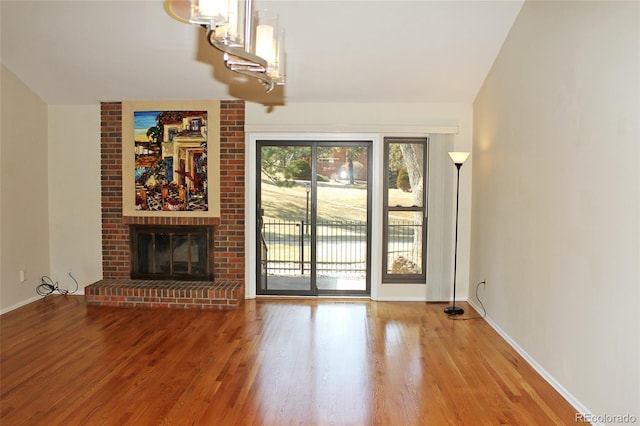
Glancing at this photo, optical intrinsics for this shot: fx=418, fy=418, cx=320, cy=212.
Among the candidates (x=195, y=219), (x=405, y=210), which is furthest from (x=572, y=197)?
(x=195, y=219)

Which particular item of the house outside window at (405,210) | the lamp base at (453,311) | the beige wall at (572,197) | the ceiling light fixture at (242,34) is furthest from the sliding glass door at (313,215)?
the ceiling light fixture at (242,34)

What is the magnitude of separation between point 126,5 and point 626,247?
4.16 meters

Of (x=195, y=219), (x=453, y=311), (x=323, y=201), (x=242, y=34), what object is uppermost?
(x=242, y=34)

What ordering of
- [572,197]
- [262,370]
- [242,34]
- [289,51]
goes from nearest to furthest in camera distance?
[242,34], [572,197], [262,370], [289,51]

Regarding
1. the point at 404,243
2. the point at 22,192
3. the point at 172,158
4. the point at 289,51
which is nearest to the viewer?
the point at 289,51

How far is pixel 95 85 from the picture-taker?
480 cm

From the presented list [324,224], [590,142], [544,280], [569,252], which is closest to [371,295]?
[324,224]

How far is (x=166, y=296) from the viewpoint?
15.9 feet

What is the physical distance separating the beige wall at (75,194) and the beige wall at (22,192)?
106 mm

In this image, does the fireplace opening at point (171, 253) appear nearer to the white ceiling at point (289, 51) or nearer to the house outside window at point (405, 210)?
the white ceiling at point (289, 51)

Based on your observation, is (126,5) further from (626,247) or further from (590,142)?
(626,247)

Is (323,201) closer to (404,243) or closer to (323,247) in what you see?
(323,247)

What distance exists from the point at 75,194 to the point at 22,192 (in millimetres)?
567

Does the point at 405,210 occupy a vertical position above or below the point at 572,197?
below
